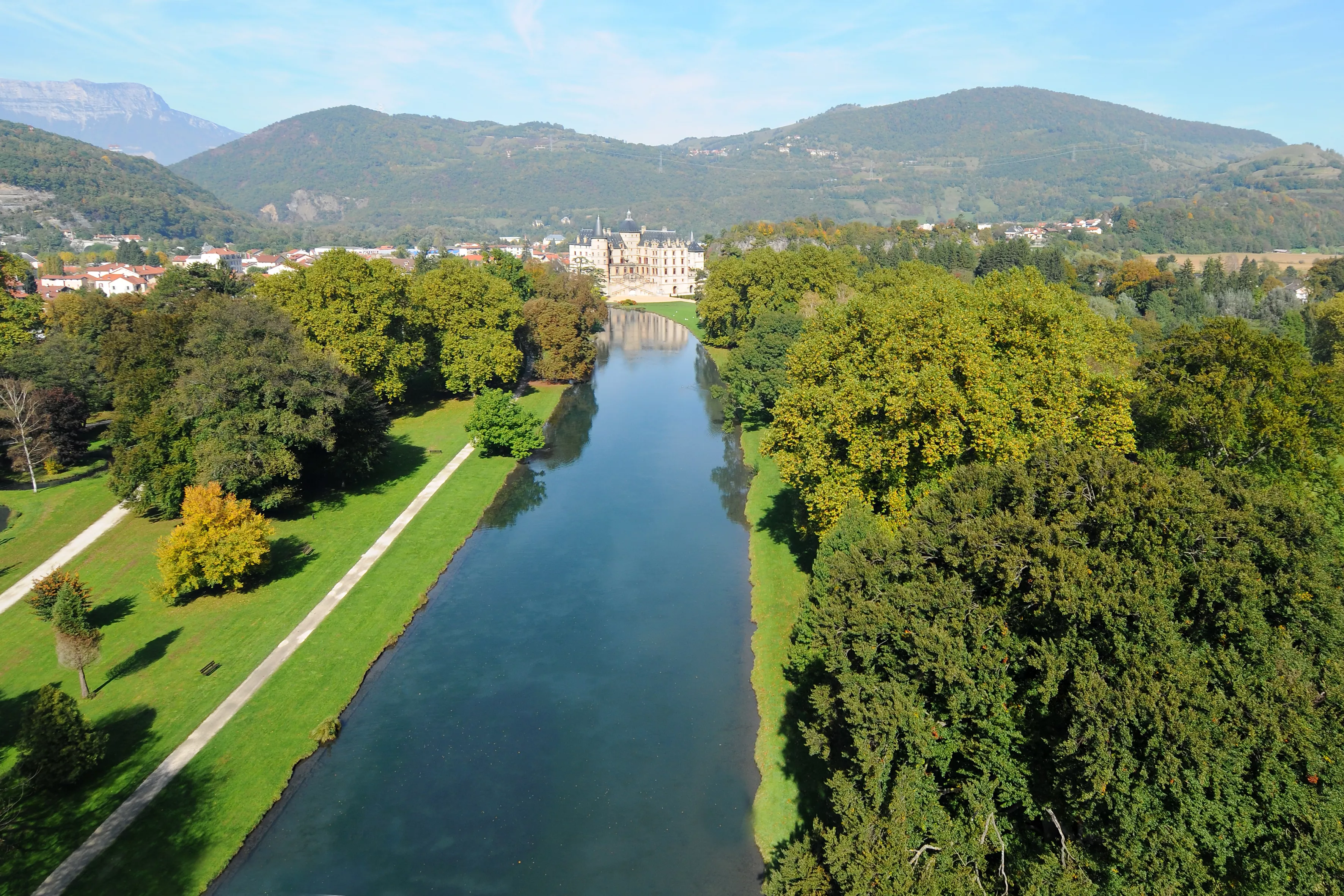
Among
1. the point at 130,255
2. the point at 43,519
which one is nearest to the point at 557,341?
the point at 43,519

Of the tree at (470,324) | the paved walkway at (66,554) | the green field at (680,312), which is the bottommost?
the paved walkway at (66,554)

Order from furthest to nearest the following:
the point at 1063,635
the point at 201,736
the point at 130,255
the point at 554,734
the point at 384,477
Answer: the point at 130,255 → the point at 384,477 → the point at 554,734 → the point at 201,736 → the point at 1063,635

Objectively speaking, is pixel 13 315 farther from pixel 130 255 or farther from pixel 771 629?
pixel 130 255

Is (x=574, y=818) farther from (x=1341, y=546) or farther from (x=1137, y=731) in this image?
(x=1341, y=546)

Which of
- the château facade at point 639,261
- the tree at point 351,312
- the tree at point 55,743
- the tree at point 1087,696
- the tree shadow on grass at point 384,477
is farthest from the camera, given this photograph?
the château facade at point 639,261

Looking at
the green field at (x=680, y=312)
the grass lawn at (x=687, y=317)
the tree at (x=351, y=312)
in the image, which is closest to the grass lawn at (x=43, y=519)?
the tree at (x=351, y=312)

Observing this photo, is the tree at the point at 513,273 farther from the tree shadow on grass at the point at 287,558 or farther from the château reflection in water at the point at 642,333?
the tree shadow on grass at the point at 287,558

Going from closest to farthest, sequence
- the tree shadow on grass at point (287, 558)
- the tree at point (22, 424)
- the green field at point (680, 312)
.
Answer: the tree shadow on grass at point (287, 558)
the tree at point (22, 424)
the green field at point (680, 312)
